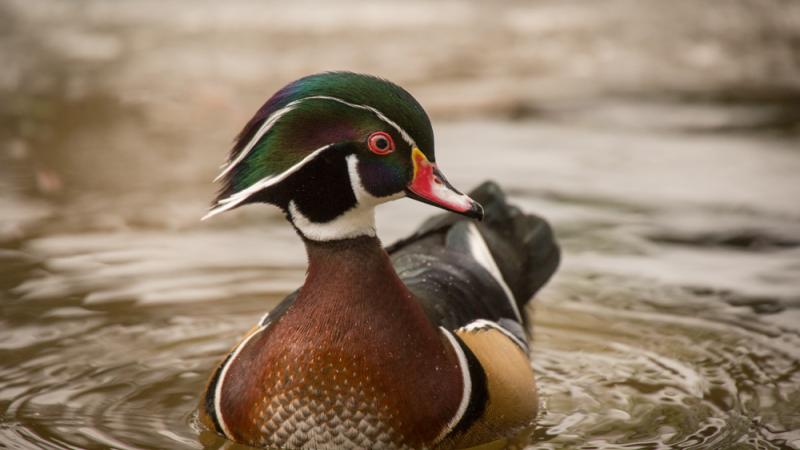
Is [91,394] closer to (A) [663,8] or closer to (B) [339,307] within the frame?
→ (B) [339,307]

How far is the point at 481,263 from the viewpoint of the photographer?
16.5ft

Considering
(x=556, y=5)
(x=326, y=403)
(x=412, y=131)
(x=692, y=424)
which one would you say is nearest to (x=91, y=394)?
(x=326, y=403)

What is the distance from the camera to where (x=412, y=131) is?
4039mm

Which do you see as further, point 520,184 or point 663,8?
point 663,8

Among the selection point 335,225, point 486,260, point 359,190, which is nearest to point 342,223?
point 335,225

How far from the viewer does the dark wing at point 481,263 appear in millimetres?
4715

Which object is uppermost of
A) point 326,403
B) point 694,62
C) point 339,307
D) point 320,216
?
point 694,62

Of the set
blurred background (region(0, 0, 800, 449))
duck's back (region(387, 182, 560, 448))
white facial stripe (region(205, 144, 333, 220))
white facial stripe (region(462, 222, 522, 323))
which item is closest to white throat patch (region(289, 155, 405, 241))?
white facial stripe (region(205, 144, 333, 220))

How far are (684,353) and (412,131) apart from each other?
1.95 metres

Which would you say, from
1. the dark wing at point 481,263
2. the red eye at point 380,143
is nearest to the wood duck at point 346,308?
the red eye at point 380,143

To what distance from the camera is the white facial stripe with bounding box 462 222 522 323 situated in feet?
16.6

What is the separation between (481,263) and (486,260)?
0.26 ft

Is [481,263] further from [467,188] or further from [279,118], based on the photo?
[467,188]

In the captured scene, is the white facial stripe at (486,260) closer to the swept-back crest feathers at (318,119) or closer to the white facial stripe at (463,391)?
the white facial stripe at (463,391)
